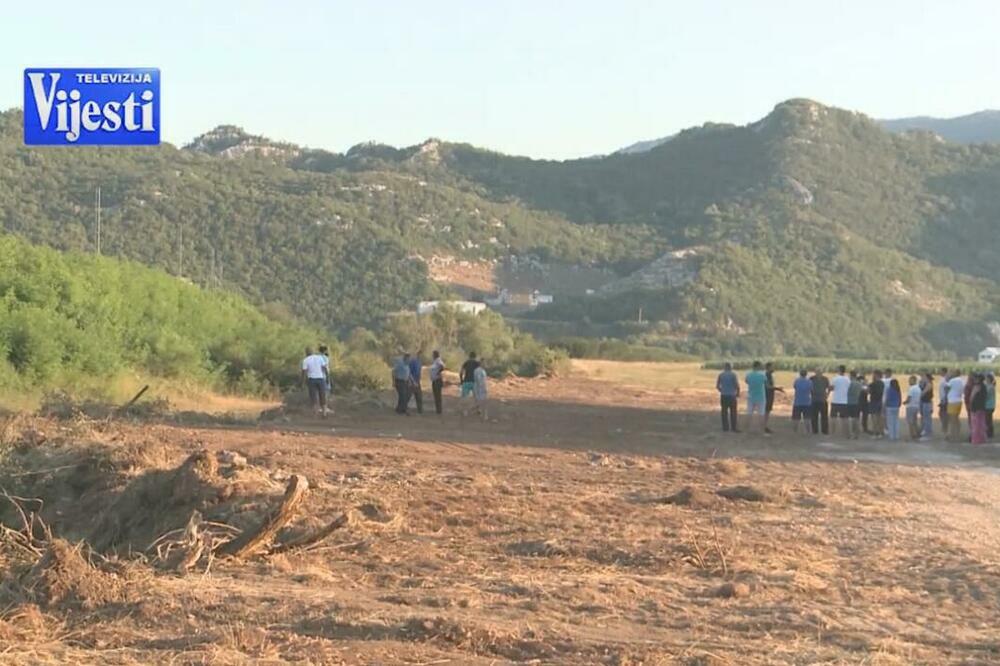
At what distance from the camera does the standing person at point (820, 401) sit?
25938 mm

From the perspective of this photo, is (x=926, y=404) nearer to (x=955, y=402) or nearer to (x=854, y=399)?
(x=955, y=402)

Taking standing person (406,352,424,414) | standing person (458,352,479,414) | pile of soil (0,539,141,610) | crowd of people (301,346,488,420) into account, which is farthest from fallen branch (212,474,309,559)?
standing person (406,352,424,414)

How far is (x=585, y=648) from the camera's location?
854 cm

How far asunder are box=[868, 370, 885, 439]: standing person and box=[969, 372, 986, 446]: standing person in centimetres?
178

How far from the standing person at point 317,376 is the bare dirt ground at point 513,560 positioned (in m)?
3.48

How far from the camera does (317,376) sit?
2564 centimetres

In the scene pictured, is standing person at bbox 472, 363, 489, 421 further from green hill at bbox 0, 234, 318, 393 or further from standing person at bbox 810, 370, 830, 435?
green hill at bbox 0, 234, 318, 393

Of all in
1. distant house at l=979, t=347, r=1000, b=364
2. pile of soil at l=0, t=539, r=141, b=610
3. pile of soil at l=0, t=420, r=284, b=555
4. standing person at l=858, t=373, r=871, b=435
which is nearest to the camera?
pile of soil at l=0, t=539, r=141, b=610

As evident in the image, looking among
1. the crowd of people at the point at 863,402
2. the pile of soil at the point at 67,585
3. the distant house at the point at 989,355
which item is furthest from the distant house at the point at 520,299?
the pile of soil at the point at 67,585

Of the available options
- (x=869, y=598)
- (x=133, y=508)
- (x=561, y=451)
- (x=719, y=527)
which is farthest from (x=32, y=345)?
(x=869, y=598)

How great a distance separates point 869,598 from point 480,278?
299ft

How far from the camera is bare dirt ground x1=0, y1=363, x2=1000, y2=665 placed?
869 cm

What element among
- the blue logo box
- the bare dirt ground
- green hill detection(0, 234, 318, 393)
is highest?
the blue logo box

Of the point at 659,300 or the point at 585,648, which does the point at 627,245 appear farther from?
the point at 585,648
